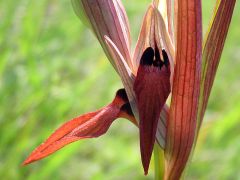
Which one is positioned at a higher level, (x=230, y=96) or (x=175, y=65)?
(x=175, y=65)

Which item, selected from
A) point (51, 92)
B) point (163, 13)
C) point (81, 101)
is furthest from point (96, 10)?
point (81, 101)

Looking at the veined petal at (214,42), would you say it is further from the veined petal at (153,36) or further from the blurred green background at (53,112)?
the blurred green background at (53,112)

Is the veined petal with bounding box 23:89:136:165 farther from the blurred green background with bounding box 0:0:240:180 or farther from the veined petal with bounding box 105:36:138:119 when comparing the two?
the blurred green background with bounding box 0:0:240:180

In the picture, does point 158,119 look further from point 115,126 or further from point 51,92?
point 115,126

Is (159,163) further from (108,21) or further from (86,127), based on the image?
(108,21)

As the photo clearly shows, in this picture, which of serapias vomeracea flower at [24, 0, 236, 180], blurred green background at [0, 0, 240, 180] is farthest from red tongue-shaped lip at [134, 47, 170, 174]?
blurred green background at [0, 0, 240, 180]

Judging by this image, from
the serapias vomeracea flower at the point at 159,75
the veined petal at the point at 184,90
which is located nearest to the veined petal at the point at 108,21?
the serapias vomeracea flower at the point at 159,75

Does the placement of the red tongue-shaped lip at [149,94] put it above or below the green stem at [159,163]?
above
